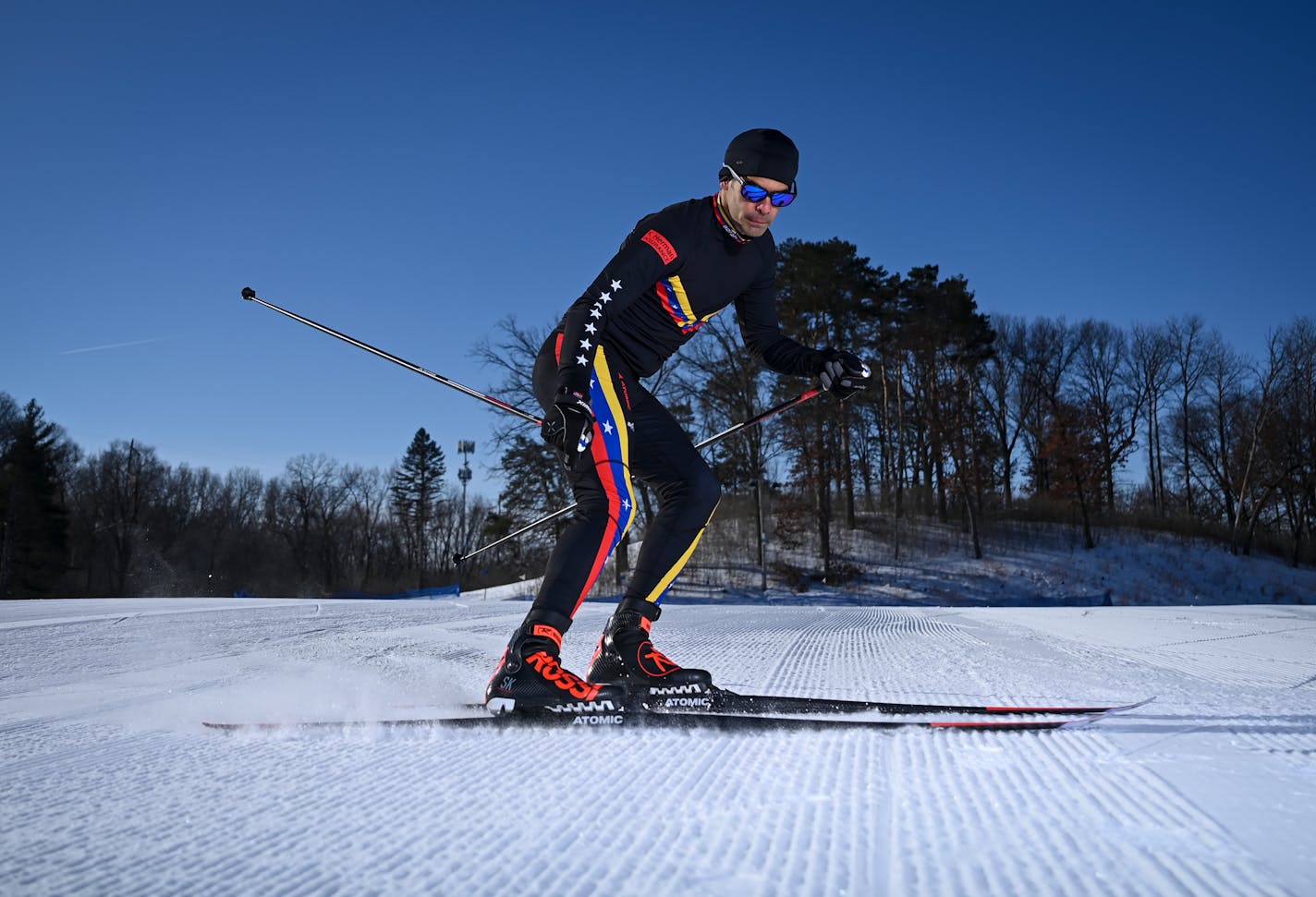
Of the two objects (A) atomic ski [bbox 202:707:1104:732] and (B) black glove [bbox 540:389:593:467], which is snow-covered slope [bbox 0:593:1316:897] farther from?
(B) black glove [bbox 540:389:593:467]

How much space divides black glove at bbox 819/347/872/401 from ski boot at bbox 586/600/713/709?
102 cm

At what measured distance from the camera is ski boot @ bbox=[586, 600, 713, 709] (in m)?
1.95

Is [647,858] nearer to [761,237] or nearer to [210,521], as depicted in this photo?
[761,237]

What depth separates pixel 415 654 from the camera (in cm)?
312

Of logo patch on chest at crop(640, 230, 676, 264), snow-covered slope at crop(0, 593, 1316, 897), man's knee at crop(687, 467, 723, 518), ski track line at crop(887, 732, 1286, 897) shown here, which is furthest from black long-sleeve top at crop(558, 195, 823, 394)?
ski track line at crop(887, 732, 1286, 897)

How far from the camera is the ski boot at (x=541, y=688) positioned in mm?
1877

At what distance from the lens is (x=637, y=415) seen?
98.0 inches

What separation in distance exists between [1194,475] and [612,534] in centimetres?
4883

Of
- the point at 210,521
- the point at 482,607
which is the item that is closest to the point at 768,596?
the point at 482,607

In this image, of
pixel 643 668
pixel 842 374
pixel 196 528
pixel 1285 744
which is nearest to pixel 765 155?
pixel 842 374

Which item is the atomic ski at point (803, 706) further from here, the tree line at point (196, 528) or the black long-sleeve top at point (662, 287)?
the tree line at point (196, 528)

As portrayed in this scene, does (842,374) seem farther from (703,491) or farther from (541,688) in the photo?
(541,688)

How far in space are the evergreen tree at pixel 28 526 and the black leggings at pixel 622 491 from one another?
38356 millimetres

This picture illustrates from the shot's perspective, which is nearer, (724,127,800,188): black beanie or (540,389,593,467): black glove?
(540,389,593,467): black glove
